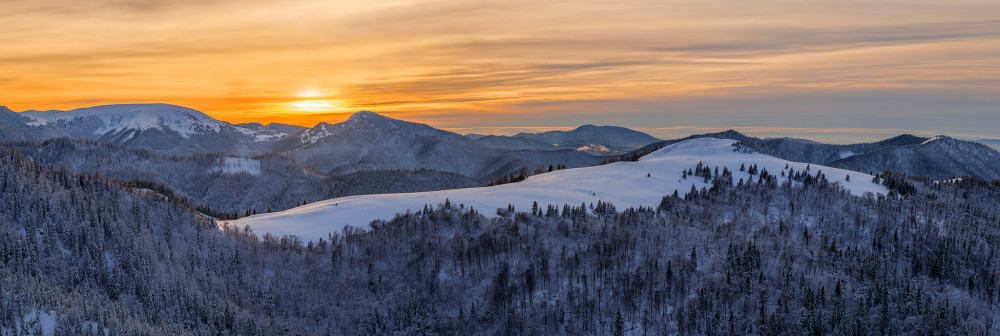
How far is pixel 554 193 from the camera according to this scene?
211 feet

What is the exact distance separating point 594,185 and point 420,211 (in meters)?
A: 24.3

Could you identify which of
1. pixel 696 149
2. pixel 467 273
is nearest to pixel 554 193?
pixel 467 273

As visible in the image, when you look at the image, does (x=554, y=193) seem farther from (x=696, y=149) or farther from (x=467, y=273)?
(x=696, y=149)

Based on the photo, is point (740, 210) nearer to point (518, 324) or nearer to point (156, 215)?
point (518, 324)

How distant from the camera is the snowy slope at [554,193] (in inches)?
2126

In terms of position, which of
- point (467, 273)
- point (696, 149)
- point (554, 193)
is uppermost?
point (696, 149)

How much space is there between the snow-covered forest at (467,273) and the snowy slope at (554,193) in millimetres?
3485

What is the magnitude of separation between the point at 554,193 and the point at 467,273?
70.5 feet

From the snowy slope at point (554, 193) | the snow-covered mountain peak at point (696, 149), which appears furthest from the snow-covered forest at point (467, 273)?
the snow-covered mountain peak at point (696, 149)

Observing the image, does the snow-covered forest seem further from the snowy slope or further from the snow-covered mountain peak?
the snow-covered mountain peak

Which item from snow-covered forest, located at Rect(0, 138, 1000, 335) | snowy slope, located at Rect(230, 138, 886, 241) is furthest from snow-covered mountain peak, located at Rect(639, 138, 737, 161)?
snow-covered forest, located at Rect(0, 138, 1000, 335)

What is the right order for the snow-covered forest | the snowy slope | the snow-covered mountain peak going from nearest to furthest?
the snow-covered forest
the snowy slope
the snow-covered mountain peak

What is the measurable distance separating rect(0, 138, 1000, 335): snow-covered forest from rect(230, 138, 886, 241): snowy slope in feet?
11.4

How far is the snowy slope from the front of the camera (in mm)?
54000
